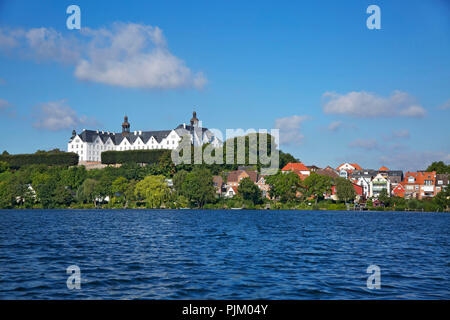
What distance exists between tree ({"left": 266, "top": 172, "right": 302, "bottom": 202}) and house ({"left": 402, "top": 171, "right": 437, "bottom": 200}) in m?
38.3

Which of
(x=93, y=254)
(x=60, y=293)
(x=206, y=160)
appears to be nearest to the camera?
(x=60, y=293)

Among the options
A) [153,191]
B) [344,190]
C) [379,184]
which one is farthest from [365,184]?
[153,191]

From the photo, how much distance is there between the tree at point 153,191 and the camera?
100438mm

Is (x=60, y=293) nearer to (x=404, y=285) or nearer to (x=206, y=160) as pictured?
(x=404, y=285)

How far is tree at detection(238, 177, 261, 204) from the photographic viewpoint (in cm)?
10119

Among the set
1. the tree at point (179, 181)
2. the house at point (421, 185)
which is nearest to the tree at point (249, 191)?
the tree at point (179, 181)

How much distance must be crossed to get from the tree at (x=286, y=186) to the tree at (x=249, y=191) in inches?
166

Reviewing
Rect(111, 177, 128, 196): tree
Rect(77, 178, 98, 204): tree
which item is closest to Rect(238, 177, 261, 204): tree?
Rect(111, 177, 128, 196): tree

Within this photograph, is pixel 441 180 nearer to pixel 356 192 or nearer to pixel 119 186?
pixel 356 192

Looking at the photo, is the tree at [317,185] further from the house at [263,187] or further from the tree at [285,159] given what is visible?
the tree at [285,159]

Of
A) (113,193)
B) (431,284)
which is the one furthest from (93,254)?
(113,193)
